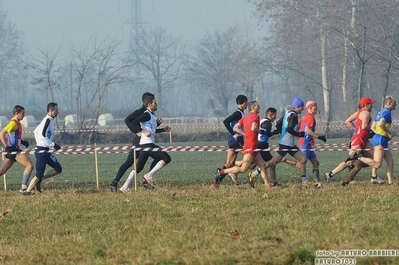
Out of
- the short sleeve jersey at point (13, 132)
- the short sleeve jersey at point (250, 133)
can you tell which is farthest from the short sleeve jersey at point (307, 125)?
the short sleeve jersey at point (13, 132)

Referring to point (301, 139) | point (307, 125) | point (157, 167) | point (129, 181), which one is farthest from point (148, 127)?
point (301, 139)

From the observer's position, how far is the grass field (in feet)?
30.8

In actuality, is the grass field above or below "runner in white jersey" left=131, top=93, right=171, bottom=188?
below

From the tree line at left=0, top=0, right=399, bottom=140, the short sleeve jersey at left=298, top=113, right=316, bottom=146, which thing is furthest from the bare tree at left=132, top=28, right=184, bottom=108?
the short sleeve jersey at left=298, top=113, right=316, bottom=146

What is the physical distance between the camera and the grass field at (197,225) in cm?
938


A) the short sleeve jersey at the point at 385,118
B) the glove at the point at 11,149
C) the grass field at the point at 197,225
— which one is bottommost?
the grass field at the point at 197,225

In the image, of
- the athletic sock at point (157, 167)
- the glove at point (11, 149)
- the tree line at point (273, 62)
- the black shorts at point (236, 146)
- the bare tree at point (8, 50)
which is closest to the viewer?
the athletic sock at point (157, 167)

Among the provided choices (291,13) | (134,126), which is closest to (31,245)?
(134,126)

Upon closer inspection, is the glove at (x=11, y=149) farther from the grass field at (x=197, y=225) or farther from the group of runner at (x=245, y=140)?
the grass field at (x=197, y=225)

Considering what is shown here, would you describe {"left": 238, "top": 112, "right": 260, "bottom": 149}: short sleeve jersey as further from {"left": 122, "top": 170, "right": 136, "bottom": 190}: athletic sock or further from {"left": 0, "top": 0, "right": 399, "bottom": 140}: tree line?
{"left": 0, "top": 0, "right": 399, "bottom": 140}: tree line

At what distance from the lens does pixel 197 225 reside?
11.7 meters

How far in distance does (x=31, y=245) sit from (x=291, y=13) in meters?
54.5

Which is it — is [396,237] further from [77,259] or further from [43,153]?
[43,153]

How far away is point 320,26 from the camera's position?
2571 inches
